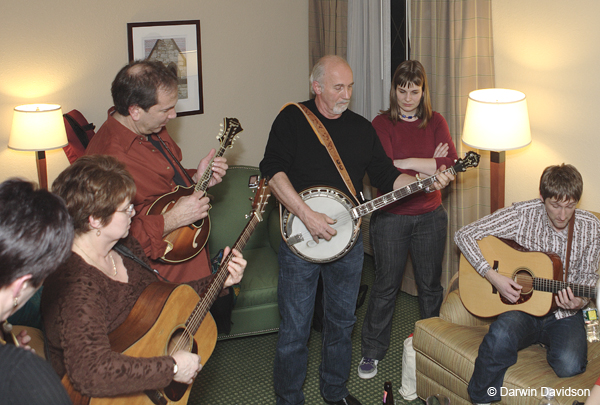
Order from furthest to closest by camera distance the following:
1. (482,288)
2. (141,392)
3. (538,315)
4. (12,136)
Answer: (12,136), (482,288), (538,315), (141,392)

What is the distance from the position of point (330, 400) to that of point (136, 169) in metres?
1.49

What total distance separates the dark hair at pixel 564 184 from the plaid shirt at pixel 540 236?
170 mm

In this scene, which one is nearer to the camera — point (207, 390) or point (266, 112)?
point (207, 390)

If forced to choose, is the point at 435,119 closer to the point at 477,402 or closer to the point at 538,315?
the point at 538,315

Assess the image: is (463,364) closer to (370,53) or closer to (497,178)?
(497,178)

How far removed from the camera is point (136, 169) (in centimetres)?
229

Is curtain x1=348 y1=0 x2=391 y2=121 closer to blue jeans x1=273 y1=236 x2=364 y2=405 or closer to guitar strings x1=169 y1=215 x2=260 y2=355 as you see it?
blue jeans x1=273 y1=236 x2=364 y2=405

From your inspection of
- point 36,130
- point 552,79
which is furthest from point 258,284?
point 552,79

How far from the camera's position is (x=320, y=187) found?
2424 mm

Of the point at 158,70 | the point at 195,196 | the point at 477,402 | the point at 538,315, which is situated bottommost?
the point at 477,402

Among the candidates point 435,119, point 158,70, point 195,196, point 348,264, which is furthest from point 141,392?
point 435,119

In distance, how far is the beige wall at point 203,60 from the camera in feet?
11.4

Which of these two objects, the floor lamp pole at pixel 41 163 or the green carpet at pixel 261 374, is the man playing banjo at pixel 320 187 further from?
the floor lamp pole at pixel 41 163

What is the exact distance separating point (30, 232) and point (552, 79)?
2.92 metres
